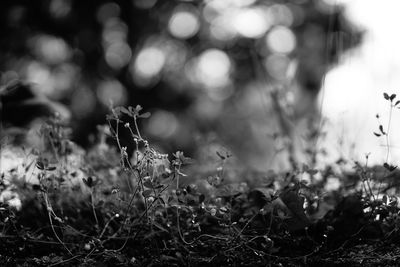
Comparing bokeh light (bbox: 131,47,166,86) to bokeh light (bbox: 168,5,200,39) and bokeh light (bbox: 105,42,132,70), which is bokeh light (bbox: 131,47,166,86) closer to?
bokeh light (bbox: 105,42,132,70)

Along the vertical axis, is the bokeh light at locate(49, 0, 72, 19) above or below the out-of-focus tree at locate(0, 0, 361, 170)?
above

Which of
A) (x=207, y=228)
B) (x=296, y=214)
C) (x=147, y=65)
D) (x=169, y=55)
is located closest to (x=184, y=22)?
(x=169, y=55)

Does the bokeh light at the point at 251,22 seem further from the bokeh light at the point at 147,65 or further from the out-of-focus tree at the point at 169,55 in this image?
the bokeh light at the point at 147,65

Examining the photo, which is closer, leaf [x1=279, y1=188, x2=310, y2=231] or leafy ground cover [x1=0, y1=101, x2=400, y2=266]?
leafy ground cover [x1=0, y1=101, x2=400, y2=266]

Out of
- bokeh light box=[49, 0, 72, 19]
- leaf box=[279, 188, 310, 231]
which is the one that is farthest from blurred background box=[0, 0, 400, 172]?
leaf box=[279, 188, 310, 231]

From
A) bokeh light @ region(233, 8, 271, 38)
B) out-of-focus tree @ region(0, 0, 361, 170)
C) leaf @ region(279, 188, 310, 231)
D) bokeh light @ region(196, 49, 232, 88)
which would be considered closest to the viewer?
leaf @ region(279, 188, 310, 231)

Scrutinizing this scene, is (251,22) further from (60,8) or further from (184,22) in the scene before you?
(60,8)

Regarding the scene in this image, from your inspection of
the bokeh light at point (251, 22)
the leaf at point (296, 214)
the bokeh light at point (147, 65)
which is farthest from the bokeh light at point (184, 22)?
the leaf at point (296, 214)

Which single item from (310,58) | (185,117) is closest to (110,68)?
(185,117)

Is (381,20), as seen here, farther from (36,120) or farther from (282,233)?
(36,120)
